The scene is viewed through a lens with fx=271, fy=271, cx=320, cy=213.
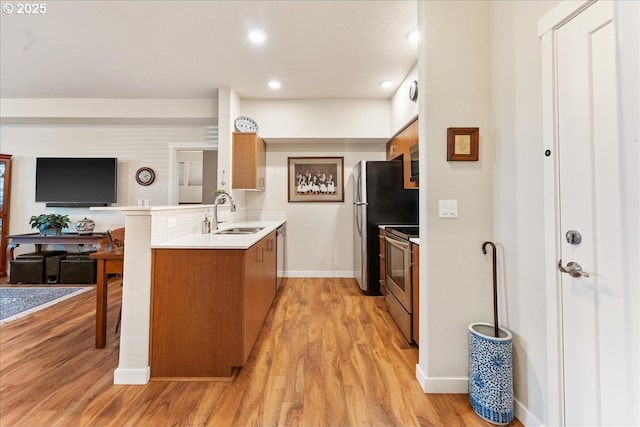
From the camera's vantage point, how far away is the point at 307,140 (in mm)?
4184

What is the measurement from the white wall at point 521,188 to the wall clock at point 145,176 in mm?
4608

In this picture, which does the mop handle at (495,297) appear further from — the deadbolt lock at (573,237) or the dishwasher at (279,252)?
the dishwasher at (279,252)

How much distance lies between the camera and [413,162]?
2.95m

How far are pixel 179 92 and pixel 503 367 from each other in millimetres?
4411

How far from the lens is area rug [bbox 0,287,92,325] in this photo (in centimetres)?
281

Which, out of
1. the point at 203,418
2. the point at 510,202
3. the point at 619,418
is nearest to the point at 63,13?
the point at 203,418

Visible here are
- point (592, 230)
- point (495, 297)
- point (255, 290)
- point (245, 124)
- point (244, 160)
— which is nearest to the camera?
point (592, 230)

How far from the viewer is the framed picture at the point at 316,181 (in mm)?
4387

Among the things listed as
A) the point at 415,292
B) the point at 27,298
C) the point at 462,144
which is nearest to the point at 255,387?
the point at 415,292

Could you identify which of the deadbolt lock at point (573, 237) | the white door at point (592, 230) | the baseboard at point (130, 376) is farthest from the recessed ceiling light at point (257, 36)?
the baseboard at point (130, 376)

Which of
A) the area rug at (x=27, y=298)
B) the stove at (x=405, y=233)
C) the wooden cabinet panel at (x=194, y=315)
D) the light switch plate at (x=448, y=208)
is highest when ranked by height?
the light switch plate at (x=448, y=208)

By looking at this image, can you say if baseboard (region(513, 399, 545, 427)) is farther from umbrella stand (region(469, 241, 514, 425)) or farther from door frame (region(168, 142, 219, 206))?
door frame (region(168, 142, 219, 206))

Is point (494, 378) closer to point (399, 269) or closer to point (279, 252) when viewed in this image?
point (399, 269)

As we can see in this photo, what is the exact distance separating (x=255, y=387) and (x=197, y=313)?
593mm
